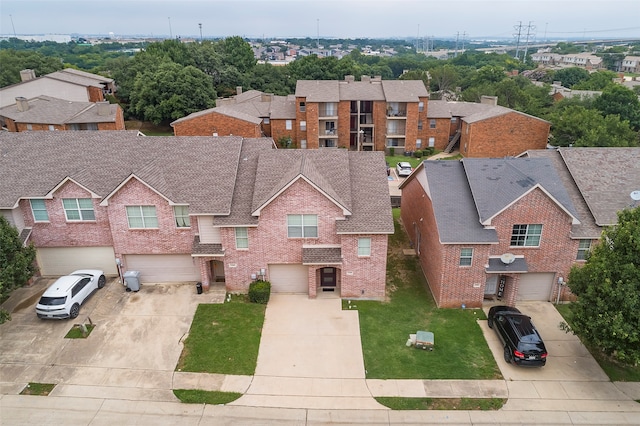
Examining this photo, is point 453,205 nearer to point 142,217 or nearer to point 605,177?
point 605,177

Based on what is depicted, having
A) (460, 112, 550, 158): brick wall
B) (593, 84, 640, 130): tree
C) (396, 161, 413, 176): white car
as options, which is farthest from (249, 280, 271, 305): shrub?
(593, 84, 640, 130): tree

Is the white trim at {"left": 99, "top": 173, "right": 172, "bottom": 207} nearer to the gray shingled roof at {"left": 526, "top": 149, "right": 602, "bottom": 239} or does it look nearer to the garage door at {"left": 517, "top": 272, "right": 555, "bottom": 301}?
the garage door at {"left": 517, "top": 272, "right": 555, "bottom": 301}

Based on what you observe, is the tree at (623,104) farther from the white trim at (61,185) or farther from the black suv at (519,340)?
the white trim at (61,185)

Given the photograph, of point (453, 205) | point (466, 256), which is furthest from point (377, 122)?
point (466, 256)

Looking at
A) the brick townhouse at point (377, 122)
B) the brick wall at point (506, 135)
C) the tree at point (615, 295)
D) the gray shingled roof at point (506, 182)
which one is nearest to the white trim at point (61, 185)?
the gray shingled roof at point (506, 182)

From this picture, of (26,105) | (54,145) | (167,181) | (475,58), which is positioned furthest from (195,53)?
(475,58)
